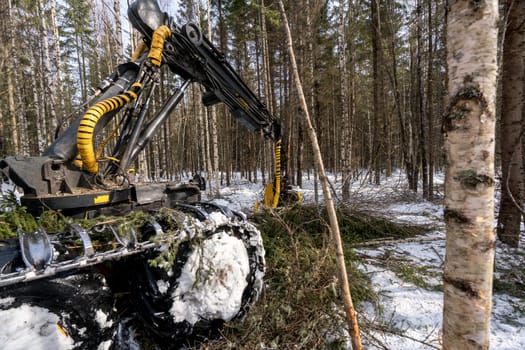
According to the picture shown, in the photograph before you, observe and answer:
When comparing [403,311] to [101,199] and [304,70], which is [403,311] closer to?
[101,199]

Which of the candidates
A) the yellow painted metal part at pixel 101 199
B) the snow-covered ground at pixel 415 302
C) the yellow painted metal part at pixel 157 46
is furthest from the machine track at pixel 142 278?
the yellow painted metal part at pixel 157 46

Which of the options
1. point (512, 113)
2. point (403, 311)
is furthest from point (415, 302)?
point (512, 113)

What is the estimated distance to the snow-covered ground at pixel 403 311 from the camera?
1.34 m

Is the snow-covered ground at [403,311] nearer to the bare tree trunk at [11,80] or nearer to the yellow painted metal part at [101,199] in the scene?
the yellow painted metal part at [101,199]

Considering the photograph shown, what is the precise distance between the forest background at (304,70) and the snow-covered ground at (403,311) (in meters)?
1.21

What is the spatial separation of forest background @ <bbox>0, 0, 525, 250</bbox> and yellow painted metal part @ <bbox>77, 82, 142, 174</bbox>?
285 millimetres

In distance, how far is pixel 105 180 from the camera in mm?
3059

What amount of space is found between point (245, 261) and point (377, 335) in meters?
1.34

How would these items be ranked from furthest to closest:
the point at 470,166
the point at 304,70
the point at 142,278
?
the point at 304,70 < the point at 142,278 < the point at 470,166

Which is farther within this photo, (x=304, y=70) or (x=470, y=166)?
(x=304, y=70)

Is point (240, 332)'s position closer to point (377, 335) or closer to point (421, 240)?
point (377, 335)

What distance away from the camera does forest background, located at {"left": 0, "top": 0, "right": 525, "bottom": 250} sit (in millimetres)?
4648

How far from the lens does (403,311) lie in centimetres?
248

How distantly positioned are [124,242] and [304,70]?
8889 millimetres
